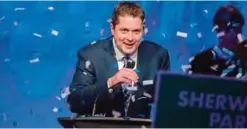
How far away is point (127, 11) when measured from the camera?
7.02ft

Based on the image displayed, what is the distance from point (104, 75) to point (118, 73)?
8 cm

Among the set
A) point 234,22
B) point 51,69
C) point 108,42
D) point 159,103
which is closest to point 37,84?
point 51,69

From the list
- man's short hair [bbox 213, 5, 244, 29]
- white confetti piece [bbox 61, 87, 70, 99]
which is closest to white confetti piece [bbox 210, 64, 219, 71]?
man's short hair [bbox 213, 5, 244, 29]

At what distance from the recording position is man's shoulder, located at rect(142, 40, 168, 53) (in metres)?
2.17

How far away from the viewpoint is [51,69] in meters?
2.17

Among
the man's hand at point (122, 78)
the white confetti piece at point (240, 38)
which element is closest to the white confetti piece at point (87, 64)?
the man's hand at point (122, 78)

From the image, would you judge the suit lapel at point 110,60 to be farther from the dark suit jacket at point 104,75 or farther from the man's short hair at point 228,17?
the man's short hair at point 228,17

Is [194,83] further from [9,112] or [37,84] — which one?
[9,112]

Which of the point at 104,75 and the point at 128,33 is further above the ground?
the point at 128,33

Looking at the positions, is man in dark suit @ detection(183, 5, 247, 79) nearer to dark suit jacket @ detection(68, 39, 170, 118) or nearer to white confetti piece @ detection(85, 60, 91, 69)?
dark suit jacket @ detection(68, 39, 170, 118)

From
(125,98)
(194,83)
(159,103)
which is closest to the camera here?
(159,103)

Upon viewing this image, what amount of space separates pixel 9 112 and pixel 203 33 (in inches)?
44.7

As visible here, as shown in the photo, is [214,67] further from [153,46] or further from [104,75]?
[104,75]

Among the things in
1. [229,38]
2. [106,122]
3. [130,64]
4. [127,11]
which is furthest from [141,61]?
[229,38]
